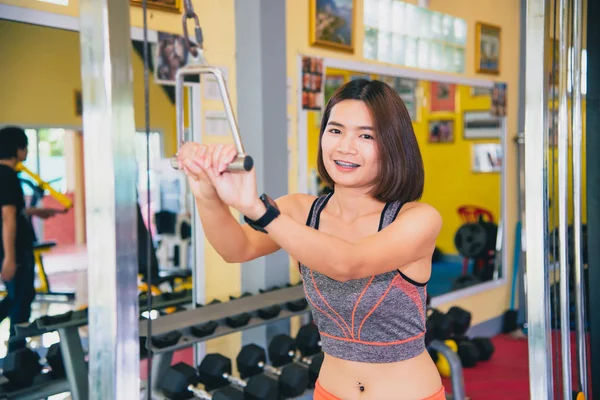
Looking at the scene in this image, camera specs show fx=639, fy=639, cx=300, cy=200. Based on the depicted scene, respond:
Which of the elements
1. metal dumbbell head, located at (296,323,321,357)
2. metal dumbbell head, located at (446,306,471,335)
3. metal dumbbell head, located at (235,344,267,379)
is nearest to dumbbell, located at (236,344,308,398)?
metal dumbbell head, located at (235,344,267,379)

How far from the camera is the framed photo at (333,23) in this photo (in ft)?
10.3

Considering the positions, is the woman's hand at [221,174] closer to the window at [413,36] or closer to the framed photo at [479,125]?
the window at [413,36]

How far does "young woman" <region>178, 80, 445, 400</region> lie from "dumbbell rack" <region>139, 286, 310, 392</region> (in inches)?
38.2

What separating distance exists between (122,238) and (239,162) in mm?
196

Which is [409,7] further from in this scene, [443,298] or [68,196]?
[68,196]

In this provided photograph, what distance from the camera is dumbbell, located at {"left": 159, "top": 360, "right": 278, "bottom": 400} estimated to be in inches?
87.0

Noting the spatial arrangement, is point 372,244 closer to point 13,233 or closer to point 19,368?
point 19,368

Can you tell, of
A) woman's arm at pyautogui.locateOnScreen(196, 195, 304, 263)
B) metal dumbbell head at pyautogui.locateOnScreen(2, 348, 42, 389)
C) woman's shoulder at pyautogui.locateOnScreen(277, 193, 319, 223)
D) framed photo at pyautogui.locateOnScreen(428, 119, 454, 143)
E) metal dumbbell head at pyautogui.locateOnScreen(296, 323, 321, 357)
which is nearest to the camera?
woman's arm at pyautogui.locateOnScreen(196, 195, 304, 263)

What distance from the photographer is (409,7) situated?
3678 mm

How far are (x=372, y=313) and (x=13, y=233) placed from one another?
181cm

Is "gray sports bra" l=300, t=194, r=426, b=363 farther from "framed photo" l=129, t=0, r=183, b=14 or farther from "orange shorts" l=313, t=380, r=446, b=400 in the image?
"framed photo" l=129, t=0, r=183, b=14

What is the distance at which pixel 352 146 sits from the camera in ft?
3.78

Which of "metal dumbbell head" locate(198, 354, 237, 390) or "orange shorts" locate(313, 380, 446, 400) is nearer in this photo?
"orange shorts" locate(313, 380, 446, 400)

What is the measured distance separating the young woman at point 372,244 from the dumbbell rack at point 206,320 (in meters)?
0.97
